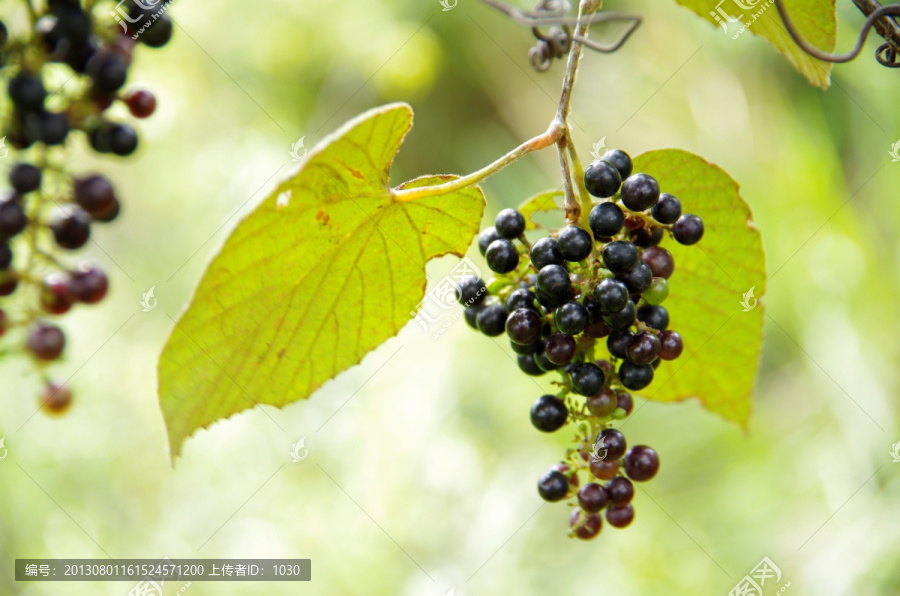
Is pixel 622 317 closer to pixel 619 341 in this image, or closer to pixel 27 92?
pixel 619 341

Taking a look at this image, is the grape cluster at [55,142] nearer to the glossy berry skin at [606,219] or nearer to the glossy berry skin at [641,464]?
the glossy berry skin at [606,219]

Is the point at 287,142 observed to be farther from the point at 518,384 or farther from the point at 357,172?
the point at 357,172

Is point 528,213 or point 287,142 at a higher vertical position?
point 528,213

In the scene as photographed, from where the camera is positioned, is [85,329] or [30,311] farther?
[85,329]

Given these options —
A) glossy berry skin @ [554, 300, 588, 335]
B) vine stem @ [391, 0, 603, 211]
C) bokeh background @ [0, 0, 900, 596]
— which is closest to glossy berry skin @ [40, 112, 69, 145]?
vine stem @ [391, 0, 603, 211]

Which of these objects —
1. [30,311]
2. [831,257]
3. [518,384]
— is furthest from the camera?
[518,384]

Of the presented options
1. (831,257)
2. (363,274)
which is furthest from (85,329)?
(831,257)
